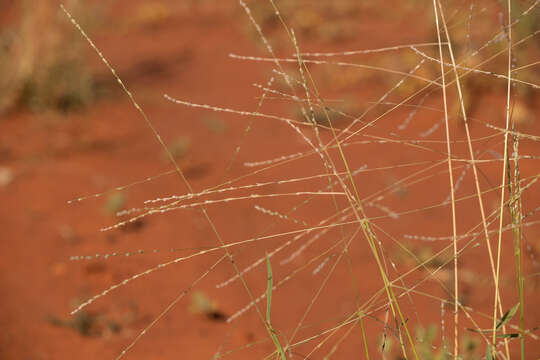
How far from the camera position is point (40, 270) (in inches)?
93.5

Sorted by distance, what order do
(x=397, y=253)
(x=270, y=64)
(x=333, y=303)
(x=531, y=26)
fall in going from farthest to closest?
(x=270, y=64) < (x=531, y=26) < (x=397, y=253) < (x=333, y=303)

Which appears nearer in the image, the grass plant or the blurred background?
the grass plant

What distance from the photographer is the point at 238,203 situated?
3.01 meters

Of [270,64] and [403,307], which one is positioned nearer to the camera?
[403,307]

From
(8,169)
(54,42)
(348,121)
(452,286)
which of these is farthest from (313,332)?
(54,42)

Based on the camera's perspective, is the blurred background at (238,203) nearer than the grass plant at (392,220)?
No

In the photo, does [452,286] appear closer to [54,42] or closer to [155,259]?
[155,259]

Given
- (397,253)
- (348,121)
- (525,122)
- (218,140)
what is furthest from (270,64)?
(397,253)

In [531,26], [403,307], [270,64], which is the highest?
[531,26]

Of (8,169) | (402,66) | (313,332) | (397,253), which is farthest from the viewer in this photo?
(402,66)

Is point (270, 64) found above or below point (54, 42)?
below

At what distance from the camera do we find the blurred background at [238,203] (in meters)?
1.69

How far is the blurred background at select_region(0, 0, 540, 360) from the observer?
1694mm

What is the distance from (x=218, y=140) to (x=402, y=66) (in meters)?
2.29
